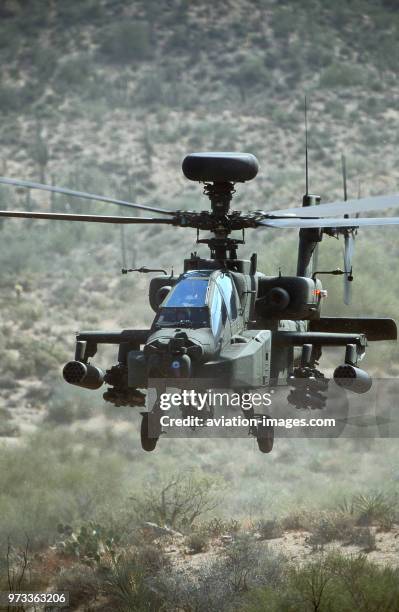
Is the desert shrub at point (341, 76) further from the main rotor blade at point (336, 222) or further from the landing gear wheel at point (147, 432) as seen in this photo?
the landing gear wheel at point (147, 432)

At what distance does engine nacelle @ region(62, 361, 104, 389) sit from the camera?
48.3ft

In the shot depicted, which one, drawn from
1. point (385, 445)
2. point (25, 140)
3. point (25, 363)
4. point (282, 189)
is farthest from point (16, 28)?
point (385, 445)

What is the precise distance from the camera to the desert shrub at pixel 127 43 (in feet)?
198

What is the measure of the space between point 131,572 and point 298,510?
459cm

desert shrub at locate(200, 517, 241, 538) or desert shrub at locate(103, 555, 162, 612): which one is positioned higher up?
desert shrub at locate(200, 517, 241, 538)

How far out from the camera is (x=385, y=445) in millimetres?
26219

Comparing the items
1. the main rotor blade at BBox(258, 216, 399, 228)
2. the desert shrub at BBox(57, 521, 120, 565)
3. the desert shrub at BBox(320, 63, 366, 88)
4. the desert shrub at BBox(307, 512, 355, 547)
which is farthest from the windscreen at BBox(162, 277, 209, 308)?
the desert shrub at BBox(320, 63, 366, 88)

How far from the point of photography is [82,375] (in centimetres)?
1472

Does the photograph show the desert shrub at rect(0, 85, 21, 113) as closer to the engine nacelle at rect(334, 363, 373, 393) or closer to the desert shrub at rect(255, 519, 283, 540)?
the desert shrub at rect(255, 519, 283, 540)

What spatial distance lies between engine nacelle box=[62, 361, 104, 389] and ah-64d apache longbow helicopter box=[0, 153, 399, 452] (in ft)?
0.05

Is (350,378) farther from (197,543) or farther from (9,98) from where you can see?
(9,98)

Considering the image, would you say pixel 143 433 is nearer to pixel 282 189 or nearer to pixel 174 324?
pixel 174 324

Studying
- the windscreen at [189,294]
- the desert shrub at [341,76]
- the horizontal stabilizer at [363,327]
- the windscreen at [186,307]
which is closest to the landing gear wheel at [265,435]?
the windscreen at [186,307]

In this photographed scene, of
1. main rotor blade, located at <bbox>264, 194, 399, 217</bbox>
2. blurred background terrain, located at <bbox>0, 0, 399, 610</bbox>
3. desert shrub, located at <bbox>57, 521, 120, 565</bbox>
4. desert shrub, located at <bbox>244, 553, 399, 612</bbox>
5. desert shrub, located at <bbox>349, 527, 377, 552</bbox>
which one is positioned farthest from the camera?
blurred background terrain, located at <bbox>0, 0, 399, 610</bbox>
